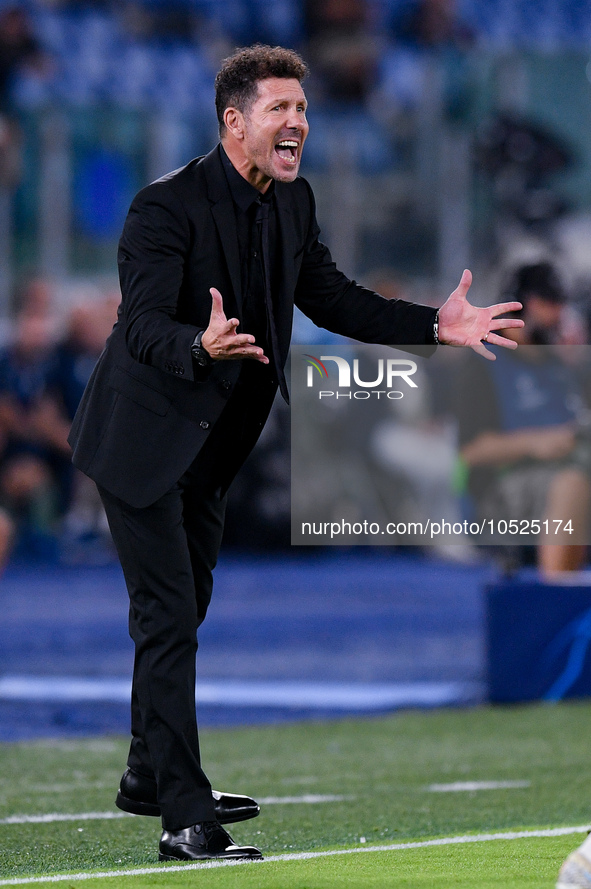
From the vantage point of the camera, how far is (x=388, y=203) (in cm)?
1429

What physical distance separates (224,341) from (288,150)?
2.03 feet

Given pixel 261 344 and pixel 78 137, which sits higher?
pixel 78 137

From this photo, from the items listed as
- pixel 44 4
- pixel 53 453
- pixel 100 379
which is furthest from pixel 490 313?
pixel 44 4

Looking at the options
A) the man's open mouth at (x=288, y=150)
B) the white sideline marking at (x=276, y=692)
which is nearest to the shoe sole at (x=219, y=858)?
the man's open mouth at (x=288, y=150)

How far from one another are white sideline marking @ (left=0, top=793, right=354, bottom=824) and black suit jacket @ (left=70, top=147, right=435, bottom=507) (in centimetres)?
133

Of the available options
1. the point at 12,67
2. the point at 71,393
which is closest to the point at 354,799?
the point at 71,393

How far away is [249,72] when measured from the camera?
3.64 m

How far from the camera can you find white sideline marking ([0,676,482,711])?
7148 mm

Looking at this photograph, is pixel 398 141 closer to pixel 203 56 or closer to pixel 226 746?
pixel 203 56

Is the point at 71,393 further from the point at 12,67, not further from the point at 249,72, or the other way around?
the point at 249,72

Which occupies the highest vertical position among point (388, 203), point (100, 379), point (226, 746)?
point (388, 203)

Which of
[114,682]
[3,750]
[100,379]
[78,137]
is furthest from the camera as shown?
[78,137]

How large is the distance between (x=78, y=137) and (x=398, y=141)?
10.2ft

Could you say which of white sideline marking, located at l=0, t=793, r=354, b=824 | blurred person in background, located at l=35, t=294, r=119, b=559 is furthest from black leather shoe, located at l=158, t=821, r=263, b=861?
blurred person in background, located at l=35, t=294, r=119, b=559
